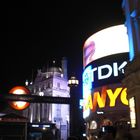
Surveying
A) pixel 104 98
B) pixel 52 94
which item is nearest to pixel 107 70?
pixel 104 98

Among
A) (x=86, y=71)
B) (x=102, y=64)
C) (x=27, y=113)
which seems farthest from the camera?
(x=27, y=113)

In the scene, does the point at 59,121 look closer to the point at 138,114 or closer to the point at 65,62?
the point at 65,62

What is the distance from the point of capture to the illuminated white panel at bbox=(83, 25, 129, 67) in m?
42.6

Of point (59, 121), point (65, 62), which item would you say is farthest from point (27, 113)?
point (65, 62)

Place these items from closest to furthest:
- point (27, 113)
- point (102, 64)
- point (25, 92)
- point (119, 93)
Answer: point (25, 92) < point (119, 93) < point (102, 64) < point (27, 113)

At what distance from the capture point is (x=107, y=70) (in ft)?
139

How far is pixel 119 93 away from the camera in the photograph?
3994cm

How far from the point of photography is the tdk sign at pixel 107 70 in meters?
41.3

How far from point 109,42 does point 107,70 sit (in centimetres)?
418

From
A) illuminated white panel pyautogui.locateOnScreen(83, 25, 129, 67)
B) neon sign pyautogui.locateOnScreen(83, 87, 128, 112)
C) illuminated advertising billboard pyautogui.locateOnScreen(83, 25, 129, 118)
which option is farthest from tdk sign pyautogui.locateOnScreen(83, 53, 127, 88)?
neon sign pyautogui.locateOnScreen(83, 87, 128, 112)

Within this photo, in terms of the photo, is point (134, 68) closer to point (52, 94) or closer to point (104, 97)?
point (104, 97)

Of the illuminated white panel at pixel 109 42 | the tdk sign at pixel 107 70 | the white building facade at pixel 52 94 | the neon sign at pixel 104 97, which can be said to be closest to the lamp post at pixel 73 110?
the neon sign at pixel 104 97

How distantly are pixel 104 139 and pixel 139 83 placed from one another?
7.75 metres

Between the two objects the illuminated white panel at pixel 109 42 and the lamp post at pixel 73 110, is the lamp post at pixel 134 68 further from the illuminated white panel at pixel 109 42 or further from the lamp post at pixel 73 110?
the illuminated white panel at pixel 109 42
